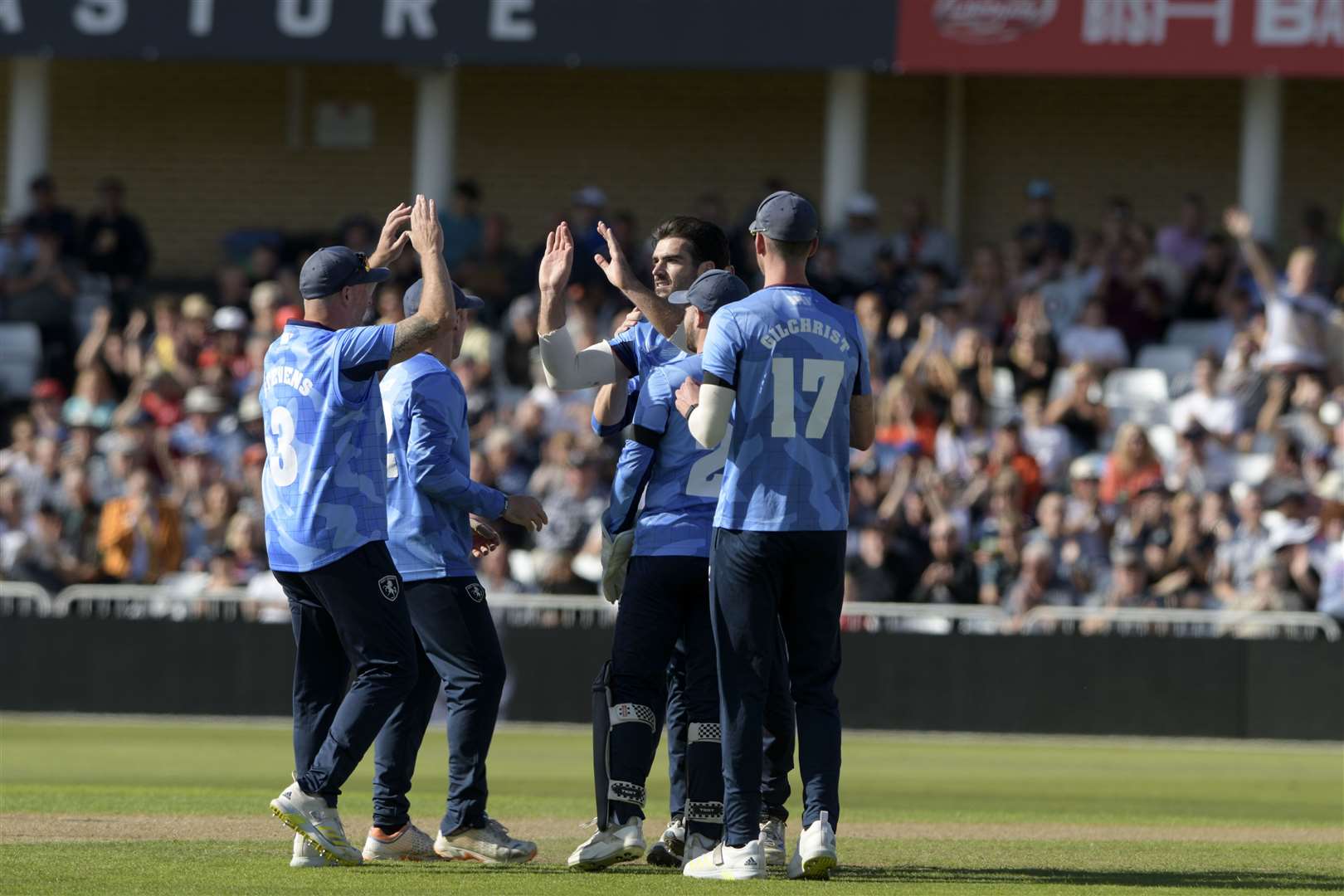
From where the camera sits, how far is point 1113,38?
21.2 metres

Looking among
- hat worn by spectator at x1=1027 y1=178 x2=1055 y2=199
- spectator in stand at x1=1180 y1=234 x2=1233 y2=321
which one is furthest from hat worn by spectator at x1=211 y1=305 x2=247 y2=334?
spectator in stand at x1=1180 y1=234 x2=1233 y2=321

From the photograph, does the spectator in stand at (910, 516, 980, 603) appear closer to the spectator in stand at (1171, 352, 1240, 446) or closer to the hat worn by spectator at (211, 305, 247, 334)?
the spectator in stand at (1171, 352, 1240, 446)

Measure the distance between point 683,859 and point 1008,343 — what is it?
12.3 metres

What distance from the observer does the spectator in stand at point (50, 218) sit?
2217 cm

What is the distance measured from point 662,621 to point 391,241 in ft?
6.30

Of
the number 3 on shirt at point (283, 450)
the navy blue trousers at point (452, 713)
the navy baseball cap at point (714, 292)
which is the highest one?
the navy baseball cap at point (714, 292)

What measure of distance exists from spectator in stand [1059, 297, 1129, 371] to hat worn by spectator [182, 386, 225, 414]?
750 cm

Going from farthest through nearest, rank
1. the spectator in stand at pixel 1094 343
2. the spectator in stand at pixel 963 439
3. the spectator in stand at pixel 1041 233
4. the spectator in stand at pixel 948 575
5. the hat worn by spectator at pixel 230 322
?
the spectator in stand at pixel 1041 233
the hat worn by spectator at pixel 230 322
the spectator in stand at pixel 1094 343
the spectator in stand at pixel 963 439
the spectator in stand at pixel 948 575

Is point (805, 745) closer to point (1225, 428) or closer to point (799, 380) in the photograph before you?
point (799, 380)

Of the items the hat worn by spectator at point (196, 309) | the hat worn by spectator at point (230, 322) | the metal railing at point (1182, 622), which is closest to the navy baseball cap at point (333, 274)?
the metal railing at point (1182, 622)

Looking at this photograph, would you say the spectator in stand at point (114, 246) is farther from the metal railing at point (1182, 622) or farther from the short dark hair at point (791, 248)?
the short dark hair at point (791, 248)

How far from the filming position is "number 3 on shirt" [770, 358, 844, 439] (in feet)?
25.3

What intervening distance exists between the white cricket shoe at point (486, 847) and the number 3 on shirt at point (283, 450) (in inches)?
57.7

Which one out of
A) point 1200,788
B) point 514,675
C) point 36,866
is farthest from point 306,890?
point 514,675
